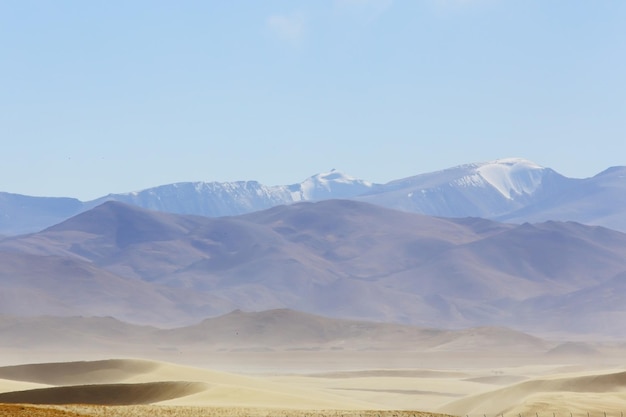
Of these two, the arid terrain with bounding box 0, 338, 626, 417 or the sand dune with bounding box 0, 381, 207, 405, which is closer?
the arid terrain with bounding box 0, 338, 626, 417

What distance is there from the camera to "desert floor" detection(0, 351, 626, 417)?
3753 centimetres

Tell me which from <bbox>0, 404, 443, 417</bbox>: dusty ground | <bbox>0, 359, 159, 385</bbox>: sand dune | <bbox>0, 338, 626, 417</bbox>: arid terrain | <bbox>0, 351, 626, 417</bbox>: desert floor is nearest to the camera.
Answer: <bbox>0, 404, 443, 417</bbox>: dusty ground

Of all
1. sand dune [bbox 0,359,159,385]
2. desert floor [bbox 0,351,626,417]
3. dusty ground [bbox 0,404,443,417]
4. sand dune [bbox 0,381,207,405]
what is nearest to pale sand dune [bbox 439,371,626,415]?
desert floor [bbox 0,351,626,417]

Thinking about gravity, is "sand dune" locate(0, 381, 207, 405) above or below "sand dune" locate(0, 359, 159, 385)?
below

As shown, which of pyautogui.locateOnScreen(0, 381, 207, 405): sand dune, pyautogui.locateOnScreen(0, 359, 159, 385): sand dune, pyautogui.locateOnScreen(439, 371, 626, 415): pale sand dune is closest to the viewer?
pyautogui.locateOnScreen(0, 381, 207, 405): sand dune

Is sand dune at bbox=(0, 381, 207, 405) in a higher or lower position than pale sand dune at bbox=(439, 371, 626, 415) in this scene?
higher

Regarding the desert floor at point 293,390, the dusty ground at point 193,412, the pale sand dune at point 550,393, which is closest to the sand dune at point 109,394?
the desert floor at point 293,390

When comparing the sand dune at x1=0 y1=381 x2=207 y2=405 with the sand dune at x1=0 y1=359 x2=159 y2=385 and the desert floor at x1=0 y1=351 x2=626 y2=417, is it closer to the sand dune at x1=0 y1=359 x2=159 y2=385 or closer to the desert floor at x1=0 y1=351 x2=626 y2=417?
the desert floor at x1=0 y1=351 x2=626 y2=417

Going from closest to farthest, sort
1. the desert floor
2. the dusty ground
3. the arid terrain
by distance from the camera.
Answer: the dusty ground < the desert floor < the arid terrain

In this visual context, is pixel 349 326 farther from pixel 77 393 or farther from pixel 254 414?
pixel 254 414

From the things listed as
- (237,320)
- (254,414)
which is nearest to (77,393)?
(254,414)

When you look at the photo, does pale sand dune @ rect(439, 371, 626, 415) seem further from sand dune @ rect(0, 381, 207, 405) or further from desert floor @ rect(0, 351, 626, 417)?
sand dune @ rect(0, 381, 207, 405)

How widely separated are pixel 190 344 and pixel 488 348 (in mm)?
43438

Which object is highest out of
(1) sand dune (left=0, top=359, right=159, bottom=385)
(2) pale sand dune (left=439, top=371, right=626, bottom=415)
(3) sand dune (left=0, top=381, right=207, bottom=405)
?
(1) sand dune (left=0, top=359, right=159, bottom=385)
